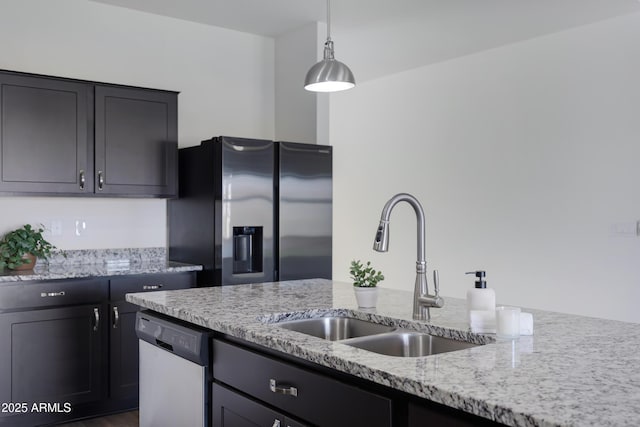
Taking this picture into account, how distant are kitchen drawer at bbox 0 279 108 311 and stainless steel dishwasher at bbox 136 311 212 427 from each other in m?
1.15

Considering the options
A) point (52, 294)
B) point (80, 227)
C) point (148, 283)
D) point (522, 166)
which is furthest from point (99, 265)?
point (522, 166)

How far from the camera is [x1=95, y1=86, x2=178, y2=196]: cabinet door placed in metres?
3.84

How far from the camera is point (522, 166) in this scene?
5.30 meters

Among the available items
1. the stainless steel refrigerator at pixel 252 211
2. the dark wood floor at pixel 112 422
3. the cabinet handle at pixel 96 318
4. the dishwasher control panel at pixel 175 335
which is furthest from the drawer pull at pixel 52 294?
the dishwasher control panel at pixel 175 335

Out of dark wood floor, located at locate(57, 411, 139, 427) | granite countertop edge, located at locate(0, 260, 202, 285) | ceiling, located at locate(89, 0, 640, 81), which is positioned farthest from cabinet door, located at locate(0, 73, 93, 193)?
dark wood floor, located at locate(57, 411, 139, 427)

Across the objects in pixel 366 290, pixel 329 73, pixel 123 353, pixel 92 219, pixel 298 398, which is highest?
pixel 329 73

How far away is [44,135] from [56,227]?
65 cm

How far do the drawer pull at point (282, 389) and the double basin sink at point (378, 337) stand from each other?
22 cm

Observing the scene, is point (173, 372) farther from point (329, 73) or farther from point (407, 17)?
point (407, 17)

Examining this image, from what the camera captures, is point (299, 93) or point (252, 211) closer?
point (252, 211)

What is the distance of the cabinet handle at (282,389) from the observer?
1646 millimetres

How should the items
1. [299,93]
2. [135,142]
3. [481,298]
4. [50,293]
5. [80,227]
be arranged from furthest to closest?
[299,93] → [80,227] → [135,142] → [50,293] → [481,298]

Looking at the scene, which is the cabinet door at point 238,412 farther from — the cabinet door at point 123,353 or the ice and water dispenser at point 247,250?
the ice and water dispenser at point 247,250

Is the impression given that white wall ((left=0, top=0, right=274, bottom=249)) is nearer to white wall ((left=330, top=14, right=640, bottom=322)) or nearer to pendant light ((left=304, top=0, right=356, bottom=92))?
pendant light ((left=304, top=0, right=356, bottom=92))
